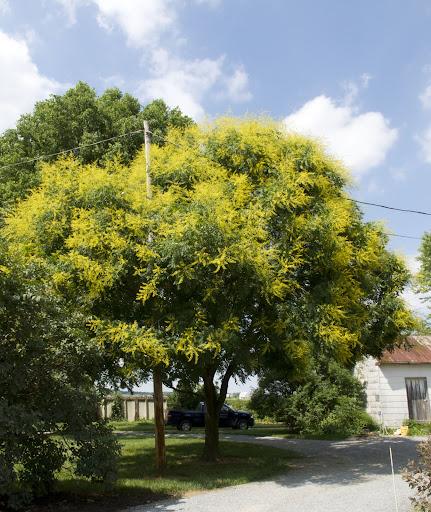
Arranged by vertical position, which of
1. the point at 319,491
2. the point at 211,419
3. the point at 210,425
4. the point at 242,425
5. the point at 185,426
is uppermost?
→ the point at 211,419

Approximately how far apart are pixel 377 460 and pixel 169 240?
883cm

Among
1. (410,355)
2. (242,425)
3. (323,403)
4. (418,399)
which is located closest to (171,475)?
(323,403)

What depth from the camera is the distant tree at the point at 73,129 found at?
19.7 metres

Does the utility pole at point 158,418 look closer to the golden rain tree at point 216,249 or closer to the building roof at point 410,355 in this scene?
the golden rain tree at point 216,249

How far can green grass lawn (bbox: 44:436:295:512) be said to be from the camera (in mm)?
9930

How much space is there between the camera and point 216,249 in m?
10.8

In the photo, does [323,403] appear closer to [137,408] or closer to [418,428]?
[418,428]

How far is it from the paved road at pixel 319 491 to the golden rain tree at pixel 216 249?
2.59 meters

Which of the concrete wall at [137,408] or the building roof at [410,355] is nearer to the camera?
the building roof at [410,355]

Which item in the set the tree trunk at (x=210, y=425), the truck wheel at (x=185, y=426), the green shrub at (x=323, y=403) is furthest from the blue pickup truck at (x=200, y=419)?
the tree trunk at (x=210, y=425)

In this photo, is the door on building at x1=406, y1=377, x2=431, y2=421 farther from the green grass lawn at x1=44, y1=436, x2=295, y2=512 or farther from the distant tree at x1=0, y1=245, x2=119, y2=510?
the distant tree at x1=0, y1=245, x2=119, y2=510

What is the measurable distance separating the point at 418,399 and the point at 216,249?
16882 millimetres

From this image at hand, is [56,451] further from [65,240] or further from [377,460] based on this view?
[377,460]

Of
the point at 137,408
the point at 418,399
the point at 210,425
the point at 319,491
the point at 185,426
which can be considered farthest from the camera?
the point at 137,408
